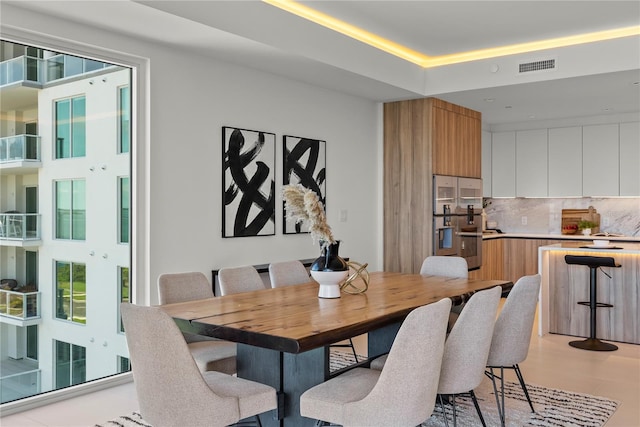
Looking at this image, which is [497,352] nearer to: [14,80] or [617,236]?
[14,80]

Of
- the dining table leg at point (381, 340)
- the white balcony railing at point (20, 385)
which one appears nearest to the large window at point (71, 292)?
the white balcony railing at point (20, 385)

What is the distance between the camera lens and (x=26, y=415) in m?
3.62

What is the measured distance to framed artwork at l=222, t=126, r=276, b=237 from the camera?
4.87 m

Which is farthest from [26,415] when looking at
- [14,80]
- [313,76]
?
[313,76]

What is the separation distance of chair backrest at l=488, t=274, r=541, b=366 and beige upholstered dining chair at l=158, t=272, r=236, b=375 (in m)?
1.45

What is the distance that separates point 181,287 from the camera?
11.9 ft

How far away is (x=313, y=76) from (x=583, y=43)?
243 centimetres

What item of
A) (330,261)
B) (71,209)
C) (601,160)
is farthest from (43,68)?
(601,160)

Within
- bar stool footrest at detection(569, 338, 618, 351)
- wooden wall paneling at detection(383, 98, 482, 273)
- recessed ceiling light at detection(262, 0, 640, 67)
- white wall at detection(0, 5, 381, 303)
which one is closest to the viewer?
white wall at detection(0, 5, 381, 303)

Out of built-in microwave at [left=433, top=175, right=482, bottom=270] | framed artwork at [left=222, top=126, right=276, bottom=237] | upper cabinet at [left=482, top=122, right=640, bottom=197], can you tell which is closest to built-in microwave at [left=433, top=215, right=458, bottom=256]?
built-in microwave at [left=433, top=175, right=482, bottom=270]

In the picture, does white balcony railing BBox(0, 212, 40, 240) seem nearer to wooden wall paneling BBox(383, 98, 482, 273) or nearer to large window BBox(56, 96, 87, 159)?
large window BBox(56, 96, 87, 159)

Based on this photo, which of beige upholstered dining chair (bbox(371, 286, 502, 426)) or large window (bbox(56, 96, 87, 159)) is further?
large window (bbox(56, 96, 87, 159))

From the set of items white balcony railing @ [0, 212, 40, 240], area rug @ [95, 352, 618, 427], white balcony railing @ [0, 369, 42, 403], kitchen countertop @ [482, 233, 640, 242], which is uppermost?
white balcony railing @ [0, 212, 40, 240]

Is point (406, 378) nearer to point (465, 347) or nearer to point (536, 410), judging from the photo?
point (465, 347)
